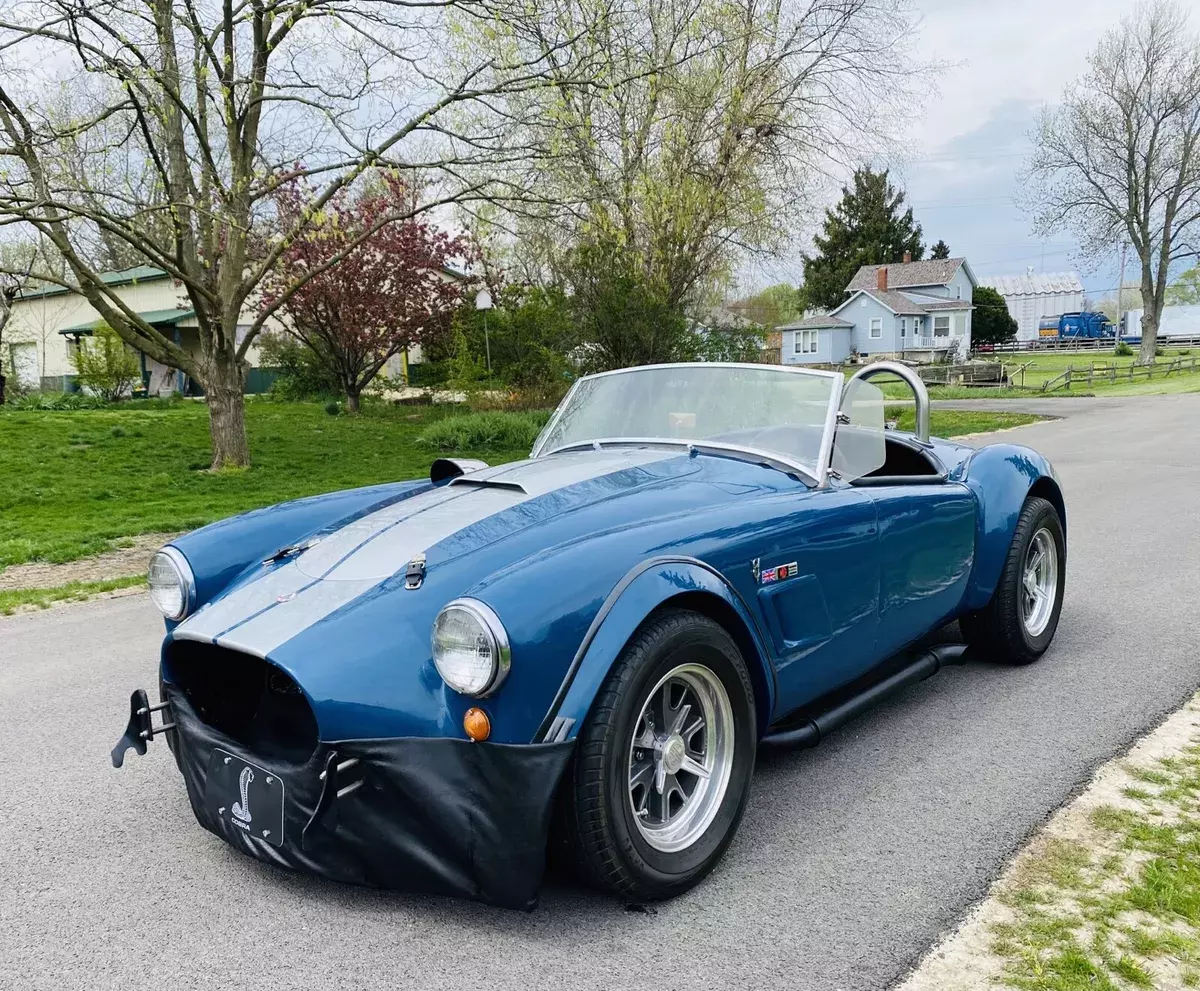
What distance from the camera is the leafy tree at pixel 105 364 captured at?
25.0 metres

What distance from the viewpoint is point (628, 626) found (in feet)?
7.92

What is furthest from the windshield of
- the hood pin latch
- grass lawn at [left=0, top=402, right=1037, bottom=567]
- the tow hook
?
grass lawn at [left=0, top=402, right=1037, bottom=567]

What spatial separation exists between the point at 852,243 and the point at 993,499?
6557cm

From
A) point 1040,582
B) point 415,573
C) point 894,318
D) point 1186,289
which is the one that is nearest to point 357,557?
point 415,573

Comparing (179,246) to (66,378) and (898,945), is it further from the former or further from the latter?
(66,378)

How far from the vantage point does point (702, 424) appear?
388cm

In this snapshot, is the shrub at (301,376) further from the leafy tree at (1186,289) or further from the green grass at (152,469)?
the leafy tree at (1186,289)

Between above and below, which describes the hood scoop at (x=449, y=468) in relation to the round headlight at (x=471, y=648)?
above

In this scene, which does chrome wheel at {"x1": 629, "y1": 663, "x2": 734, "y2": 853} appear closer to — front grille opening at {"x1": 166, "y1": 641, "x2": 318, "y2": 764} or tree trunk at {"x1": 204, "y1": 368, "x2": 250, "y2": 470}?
front grille opening at {"x1": 166, "y1": 641, "x2": 318, "y2": 764}

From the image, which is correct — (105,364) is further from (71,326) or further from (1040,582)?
(1040,582)

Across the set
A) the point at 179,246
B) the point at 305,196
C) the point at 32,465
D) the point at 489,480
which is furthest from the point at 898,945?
the point at 305,196

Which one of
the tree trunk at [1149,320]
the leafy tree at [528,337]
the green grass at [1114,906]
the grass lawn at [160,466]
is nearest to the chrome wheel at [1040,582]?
the green grass at [1114,906]

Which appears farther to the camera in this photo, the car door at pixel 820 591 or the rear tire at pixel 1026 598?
the rear tire at pixel 1026 598

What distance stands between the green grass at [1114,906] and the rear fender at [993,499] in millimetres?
1288
